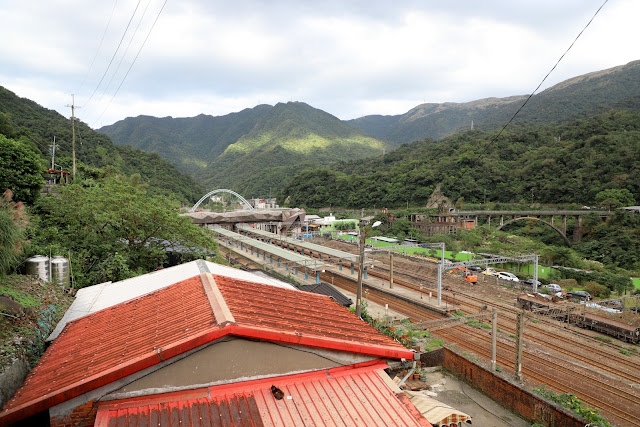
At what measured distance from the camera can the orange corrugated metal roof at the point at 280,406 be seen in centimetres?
334

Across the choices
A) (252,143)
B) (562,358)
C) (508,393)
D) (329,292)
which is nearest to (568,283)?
(562,358)

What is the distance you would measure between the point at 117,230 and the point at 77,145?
35273mm

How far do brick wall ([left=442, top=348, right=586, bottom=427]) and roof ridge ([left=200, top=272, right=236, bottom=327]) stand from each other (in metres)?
7.82

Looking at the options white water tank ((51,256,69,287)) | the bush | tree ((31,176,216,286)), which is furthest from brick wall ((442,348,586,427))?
the bush

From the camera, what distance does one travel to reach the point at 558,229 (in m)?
38.6

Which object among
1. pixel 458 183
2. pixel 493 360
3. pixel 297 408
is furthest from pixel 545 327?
pixel 458 183

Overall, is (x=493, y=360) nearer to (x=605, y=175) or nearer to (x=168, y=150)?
(x=605, y=175)

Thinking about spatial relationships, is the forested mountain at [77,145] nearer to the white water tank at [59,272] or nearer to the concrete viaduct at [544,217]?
the white water tank at [59,272]

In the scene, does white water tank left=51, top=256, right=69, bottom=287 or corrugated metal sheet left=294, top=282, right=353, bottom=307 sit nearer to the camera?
white water tank left=51, top=256, right=69, bottom=287

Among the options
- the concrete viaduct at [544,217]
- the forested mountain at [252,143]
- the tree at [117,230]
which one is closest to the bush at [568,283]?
the concrete viaduct at [544,217]

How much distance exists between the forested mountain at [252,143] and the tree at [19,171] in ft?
243

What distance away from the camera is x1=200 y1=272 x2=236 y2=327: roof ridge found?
3826 mm

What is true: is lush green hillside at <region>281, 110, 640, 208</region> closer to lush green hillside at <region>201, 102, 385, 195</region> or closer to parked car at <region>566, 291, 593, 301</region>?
parked car at <region>566, 291, 593, 301</region>

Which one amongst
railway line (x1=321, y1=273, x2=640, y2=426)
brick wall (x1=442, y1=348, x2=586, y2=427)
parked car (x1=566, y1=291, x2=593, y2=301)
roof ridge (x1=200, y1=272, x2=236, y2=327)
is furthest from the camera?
parked car (x1=566, y1=291, x2=593, y2=301)
